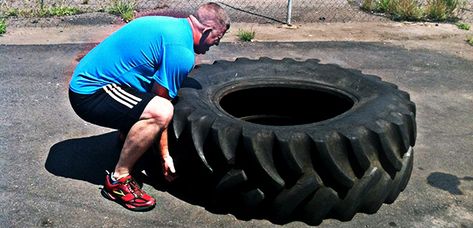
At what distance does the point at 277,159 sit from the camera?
327 cm

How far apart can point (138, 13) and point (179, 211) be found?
6036mm

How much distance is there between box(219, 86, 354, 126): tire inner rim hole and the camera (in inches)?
174

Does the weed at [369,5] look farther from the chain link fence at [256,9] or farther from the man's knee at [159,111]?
the man's knee at [159,111]

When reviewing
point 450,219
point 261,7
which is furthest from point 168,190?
point 261,7

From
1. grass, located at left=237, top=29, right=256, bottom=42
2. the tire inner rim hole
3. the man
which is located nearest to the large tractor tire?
the man

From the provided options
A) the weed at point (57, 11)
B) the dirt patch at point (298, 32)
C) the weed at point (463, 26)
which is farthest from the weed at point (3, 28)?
the weed at point (463, 26)

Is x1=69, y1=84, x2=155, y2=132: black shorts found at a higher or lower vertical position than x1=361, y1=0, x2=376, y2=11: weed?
higher

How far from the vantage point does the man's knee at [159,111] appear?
3.45 meters

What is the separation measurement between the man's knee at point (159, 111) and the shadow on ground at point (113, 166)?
25cm

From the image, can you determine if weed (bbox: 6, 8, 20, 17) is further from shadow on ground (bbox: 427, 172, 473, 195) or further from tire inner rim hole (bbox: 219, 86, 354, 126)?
shadow on ground (bbox: 427, 172, 473, 195)

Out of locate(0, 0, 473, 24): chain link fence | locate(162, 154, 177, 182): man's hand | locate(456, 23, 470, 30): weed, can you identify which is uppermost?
locate(162, 154, 177, 182): man's hand

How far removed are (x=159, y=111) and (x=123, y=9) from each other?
19.6 feet

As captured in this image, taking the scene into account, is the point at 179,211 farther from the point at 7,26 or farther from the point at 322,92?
the point at 7,26

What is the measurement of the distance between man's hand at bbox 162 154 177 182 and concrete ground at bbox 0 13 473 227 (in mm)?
144
